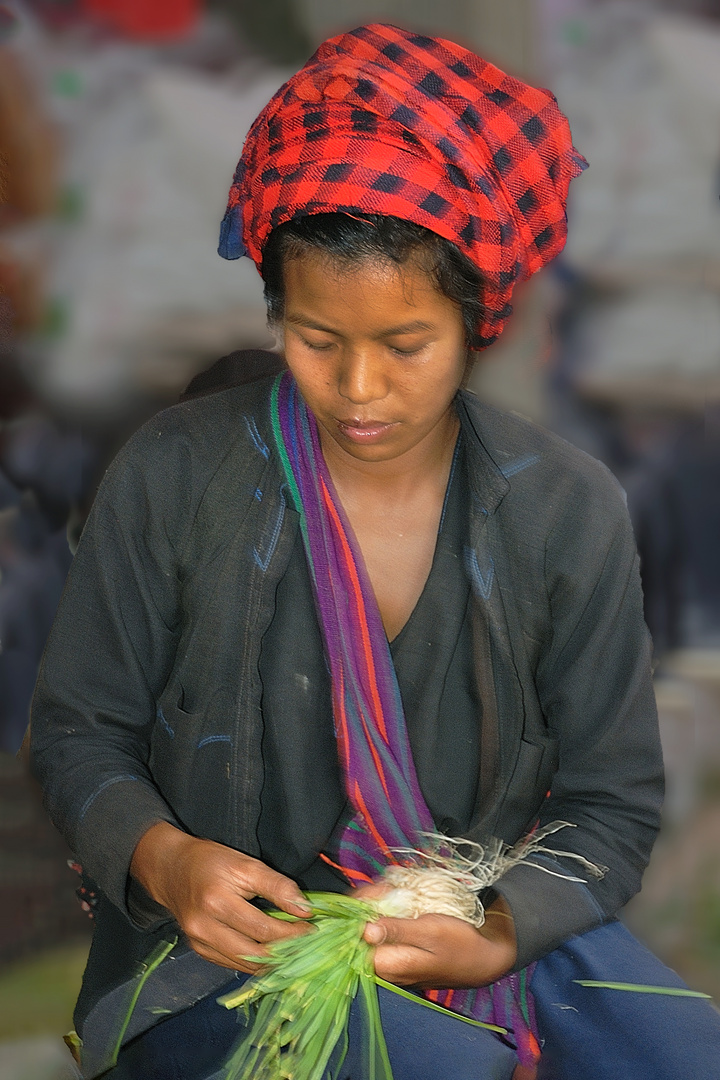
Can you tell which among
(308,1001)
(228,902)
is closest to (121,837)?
(228,902)

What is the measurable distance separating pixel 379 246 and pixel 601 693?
634mm

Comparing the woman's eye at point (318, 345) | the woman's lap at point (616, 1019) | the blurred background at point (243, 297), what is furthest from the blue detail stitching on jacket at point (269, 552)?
the blurred background at point (243, 297)

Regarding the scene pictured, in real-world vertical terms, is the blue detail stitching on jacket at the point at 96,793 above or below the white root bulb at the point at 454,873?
above

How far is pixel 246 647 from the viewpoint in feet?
4.64

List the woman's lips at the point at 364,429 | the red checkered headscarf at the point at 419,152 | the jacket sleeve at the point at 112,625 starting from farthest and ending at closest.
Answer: the jacket sleeve at the point at 112,625, the woman's lips at the point at 364,429, the red checkered headscarf at the point at 419,152

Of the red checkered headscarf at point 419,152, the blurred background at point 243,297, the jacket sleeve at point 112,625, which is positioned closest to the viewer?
the red checkered headscarf at point 419,152

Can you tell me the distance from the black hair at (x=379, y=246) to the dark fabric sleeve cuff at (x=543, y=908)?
2.15ft

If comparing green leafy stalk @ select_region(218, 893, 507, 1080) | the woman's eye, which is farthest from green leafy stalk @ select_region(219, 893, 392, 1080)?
the woman's eye

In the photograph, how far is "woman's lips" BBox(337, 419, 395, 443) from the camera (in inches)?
50.1

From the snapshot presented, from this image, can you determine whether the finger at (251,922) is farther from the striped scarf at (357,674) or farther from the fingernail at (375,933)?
the striped scarf at (357,674)

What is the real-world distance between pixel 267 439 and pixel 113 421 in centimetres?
104

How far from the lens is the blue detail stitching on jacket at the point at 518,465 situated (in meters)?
A: 1.46

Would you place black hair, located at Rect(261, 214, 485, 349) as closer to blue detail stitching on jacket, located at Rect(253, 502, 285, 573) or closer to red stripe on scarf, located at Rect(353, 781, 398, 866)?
blue detail stitching on jacket, located at Rect(253, 502, 285, 573)

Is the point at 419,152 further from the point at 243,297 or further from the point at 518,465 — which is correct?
the point at 243,297
